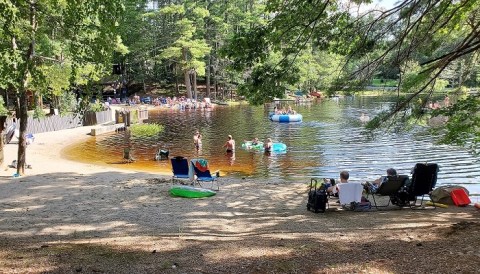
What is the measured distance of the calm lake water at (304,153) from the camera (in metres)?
17.4

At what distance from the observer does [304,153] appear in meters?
22.1

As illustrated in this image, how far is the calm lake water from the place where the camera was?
57.1ft

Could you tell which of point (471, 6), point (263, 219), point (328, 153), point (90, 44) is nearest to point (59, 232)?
point (90, 44)

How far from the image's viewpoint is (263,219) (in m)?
8.75

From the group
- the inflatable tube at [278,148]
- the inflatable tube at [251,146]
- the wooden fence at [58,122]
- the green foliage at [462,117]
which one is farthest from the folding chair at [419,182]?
the wooden fence at [58,122]

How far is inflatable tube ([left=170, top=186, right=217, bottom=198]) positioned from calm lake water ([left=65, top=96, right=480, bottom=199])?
4.57 meters

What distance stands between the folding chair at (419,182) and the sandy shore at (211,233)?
0.46m

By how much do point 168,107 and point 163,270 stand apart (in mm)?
50450

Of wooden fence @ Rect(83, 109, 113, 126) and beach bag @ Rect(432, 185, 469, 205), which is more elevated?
wooden fence @ Rect(83, 109, 113, 126)

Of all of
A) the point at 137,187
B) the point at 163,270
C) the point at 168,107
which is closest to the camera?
the point at 163,270

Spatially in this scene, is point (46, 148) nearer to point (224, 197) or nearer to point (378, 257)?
point (224, 197)

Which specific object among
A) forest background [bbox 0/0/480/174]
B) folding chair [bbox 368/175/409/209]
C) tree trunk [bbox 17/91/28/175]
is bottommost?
folding chair [bbox 368/175/409/209]

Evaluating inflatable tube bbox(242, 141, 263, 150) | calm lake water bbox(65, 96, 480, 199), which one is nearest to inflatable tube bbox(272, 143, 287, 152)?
calm lake water bbox(65, 96, 480, 199)

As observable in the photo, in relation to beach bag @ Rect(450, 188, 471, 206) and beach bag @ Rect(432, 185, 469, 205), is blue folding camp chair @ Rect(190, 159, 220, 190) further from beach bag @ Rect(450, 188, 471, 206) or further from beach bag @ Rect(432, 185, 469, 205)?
beach bag @ Rect(450, 188, 471, 206)
